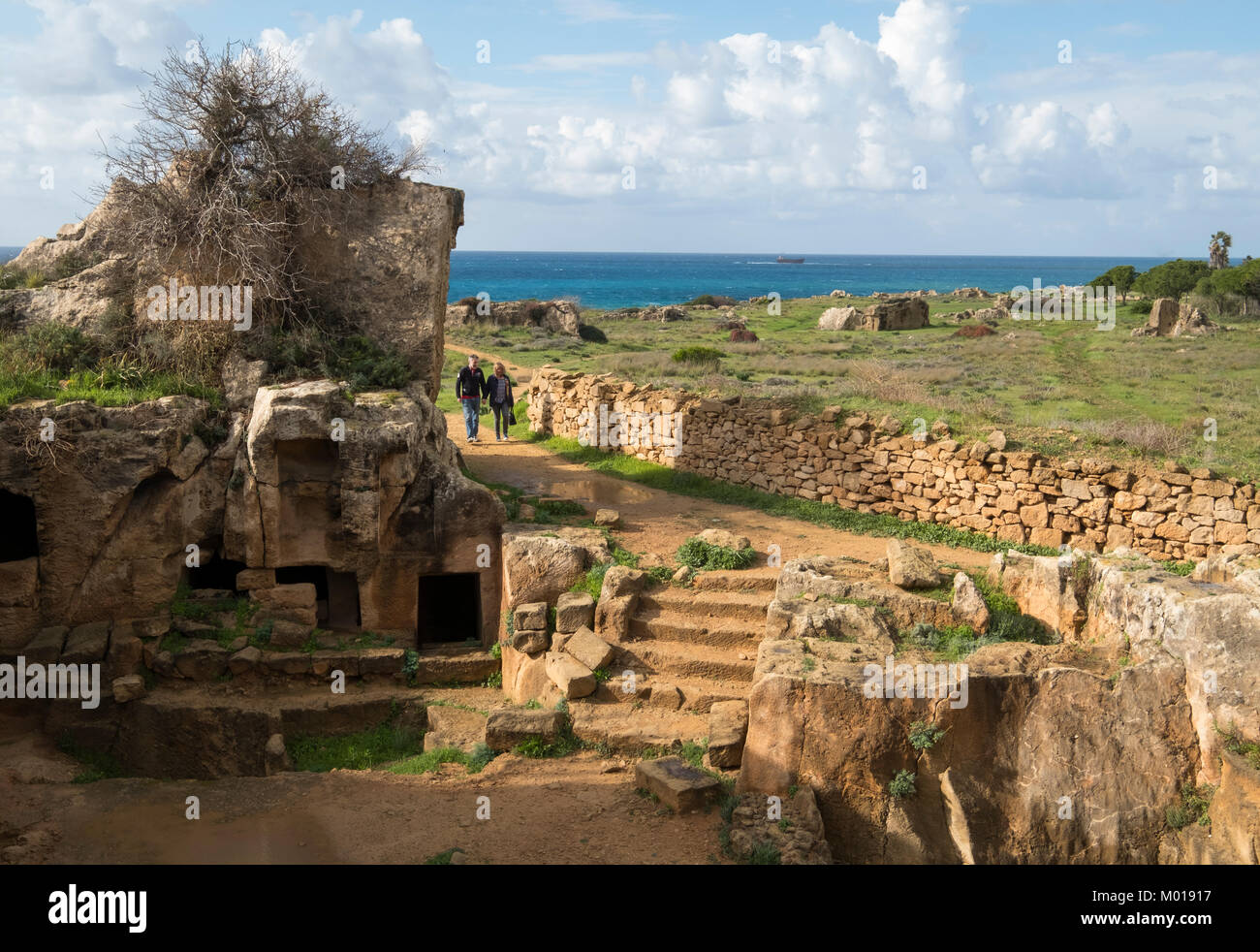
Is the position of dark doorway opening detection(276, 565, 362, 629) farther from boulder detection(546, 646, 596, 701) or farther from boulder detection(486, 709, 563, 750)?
boulder detection(486, 709, 563, 750)

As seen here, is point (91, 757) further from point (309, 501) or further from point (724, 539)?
point (724, 539)

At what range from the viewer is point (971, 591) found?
10.7 meters

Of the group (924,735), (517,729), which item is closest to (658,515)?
(517,729)

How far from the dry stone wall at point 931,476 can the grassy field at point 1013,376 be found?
0.67m

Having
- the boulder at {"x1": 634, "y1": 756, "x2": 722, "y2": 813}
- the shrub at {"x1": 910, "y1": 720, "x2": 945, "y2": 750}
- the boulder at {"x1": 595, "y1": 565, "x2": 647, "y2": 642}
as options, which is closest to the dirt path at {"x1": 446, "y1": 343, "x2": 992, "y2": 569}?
the boulder at {"x1": 595, "y1": 565, "x2": 647, "y2": 642}

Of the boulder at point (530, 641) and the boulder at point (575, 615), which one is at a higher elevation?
the boulder at point (575, 615)

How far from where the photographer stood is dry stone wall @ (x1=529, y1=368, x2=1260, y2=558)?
43.1ft

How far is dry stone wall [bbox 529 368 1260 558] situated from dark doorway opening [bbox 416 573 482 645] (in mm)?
5563

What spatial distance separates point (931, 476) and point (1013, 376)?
10910 mm

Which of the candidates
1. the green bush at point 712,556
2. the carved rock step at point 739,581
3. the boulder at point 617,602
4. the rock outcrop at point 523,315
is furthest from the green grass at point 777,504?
the rock outcrop at point 523,315

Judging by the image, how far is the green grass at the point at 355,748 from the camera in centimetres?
1121

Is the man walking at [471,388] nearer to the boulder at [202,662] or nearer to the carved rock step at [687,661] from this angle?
the boulder at [202,662]

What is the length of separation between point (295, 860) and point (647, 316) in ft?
157

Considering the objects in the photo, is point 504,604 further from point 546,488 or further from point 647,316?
point 647,316
